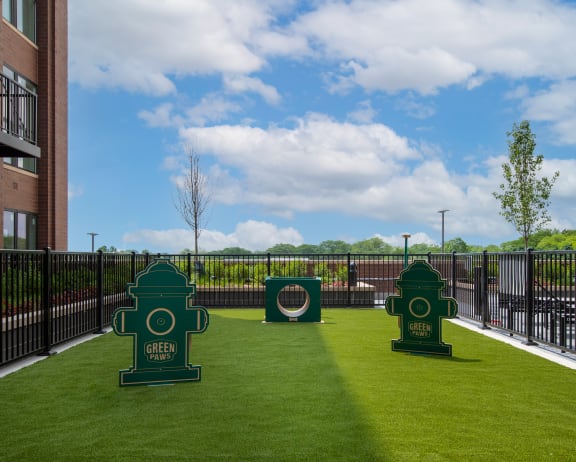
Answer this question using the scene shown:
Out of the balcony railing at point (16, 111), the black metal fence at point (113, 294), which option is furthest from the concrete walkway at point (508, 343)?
the balcony railing at point (16, 111)

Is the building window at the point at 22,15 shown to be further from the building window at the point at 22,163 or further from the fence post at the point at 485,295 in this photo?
the fence post at the point at 485,295

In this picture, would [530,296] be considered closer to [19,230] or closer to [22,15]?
[19,230]

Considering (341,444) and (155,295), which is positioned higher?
(155,295)

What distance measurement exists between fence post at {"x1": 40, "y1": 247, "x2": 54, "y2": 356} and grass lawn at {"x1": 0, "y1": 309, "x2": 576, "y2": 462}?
1.12ft

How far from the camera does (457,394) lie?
5.83 meters

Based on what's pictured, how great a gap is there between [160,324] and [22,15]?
17565 mm

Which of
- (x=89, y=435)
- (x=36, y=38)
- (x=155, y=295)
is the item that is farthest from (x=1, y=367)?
(x=36, y=38)

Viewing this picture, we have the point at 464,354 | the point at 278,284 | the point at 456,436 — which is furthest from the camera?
the point at 278,284

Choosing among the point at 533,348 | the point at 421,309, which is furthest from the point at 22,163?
the point at 533,348

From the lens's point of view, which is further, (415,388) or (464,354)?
(464,354)

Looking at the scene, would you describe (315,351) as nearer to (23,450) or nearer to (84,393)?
(84,393)

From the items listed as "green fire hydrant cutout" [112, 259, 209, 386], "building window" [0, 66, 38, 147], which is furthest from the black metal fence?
"building window" [0, 66, 38, 147]

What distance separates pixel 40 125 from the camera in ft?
66.3

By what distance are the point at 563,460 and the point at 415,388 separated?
2134 mm
